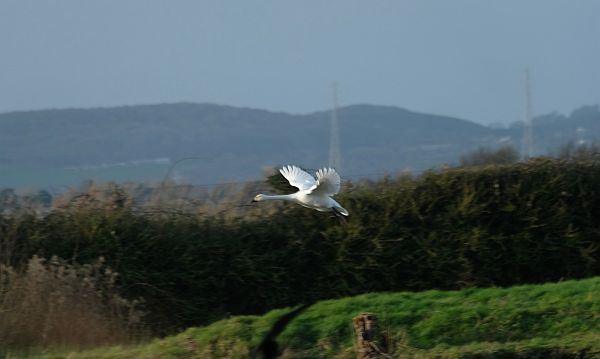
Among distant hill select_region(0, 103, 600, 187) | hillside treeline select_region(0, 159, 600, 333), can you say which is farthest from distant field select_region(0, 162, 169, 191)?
hillside treeline select_region(0, 159, 600, 333)

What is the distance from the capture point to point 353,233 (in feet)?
49.5

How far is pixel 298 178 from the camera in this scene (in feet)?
40.8

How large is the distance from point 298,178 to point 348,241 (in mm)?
2858

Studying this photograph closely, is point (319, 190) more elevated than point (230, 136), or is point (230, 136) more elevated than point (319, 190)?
point (230, 136)

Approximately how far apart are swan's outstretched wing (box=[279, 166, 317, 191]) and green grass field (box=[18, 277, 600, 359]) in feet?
4.15

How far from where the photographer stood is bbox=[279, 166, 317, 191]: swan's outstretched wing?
11836mm

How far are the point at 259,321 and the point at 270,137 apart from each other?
24.7 metres

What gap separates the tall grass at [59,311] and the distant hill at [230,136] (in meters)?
12.1

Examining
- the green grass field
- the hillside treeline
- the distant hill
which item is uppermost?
the distant hill

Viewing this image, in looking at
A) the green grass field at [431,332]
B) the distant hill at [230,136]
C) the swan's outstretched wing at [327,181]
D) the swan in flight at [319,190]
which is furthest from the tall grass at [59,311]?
the distant hill at [230,136]

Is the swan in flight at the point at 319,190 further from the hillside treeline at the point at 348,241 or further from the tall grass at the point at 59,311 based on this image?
the hillside treeline at the point at 348,241

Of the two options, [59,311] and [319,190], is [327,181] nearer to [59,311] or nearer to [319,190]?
[319,190]

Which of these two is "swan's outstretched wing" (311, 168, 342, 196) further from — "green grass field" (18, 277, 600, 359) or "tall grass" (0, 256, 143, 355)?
"tall grass" (0, 256, 143, 355)

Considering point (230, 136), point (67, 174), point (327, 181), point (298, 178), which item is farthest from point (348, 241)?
point (230, 136)
